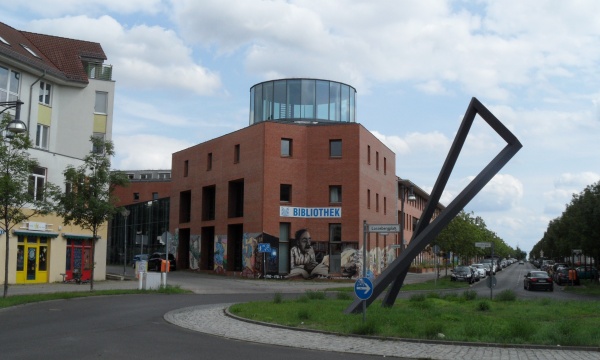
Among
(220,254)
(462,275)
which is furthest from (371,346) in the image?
(220,254)

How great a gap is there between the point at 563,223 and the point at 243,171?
3046cm

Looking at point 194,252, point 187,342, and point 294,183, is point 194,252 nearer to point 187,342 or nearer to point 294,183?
point 294,183

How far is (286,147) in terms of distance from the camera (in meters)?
51.4

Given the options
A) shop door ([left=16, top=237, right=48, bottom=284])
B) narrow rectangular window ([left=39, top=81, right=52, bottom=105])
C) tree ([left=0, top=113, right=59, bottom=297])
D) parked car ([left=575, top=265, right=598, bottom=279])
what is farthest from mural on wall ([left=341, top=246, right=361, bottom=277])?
tree ([left=0, top=113, right=59, bottom=297])

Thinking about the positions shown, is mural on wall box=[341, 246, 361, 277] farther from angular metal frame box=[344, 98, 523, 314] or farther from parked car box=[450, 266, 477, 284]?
angular metal frame box=[344, 98, 523, 314]

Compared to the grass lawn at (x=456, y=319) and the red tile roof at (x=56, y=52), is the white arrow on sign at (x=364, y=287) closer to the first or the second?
the grass lawn at (x=456, y=319)

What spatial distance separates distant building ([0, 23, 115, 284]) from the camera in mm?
35688

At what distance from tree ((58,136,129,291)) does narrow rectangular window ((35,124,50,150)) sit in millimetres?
12358

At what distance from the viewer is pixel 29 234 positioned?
35000mm

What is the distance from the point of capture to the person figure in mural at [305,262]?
163ft

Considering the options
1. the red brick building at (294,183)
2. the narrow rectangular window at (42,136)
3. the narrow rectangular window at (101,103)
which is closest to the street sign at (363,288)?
the narrow rectangular window at (42,136)

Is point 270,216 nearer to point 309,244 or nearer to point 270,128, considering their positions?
point 309,244

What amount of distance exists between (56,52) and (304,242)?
22907 mm

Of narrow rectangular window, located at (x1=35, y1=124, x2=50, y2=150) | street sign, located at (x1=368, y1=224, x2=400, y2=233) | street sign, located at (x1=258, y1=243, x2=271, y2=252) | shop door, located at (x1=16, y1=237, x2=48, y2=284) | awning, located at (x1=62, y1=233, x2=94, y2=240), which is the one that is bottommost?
shop door, located at (x1=16, y1=237, x2=48, y2=284)
